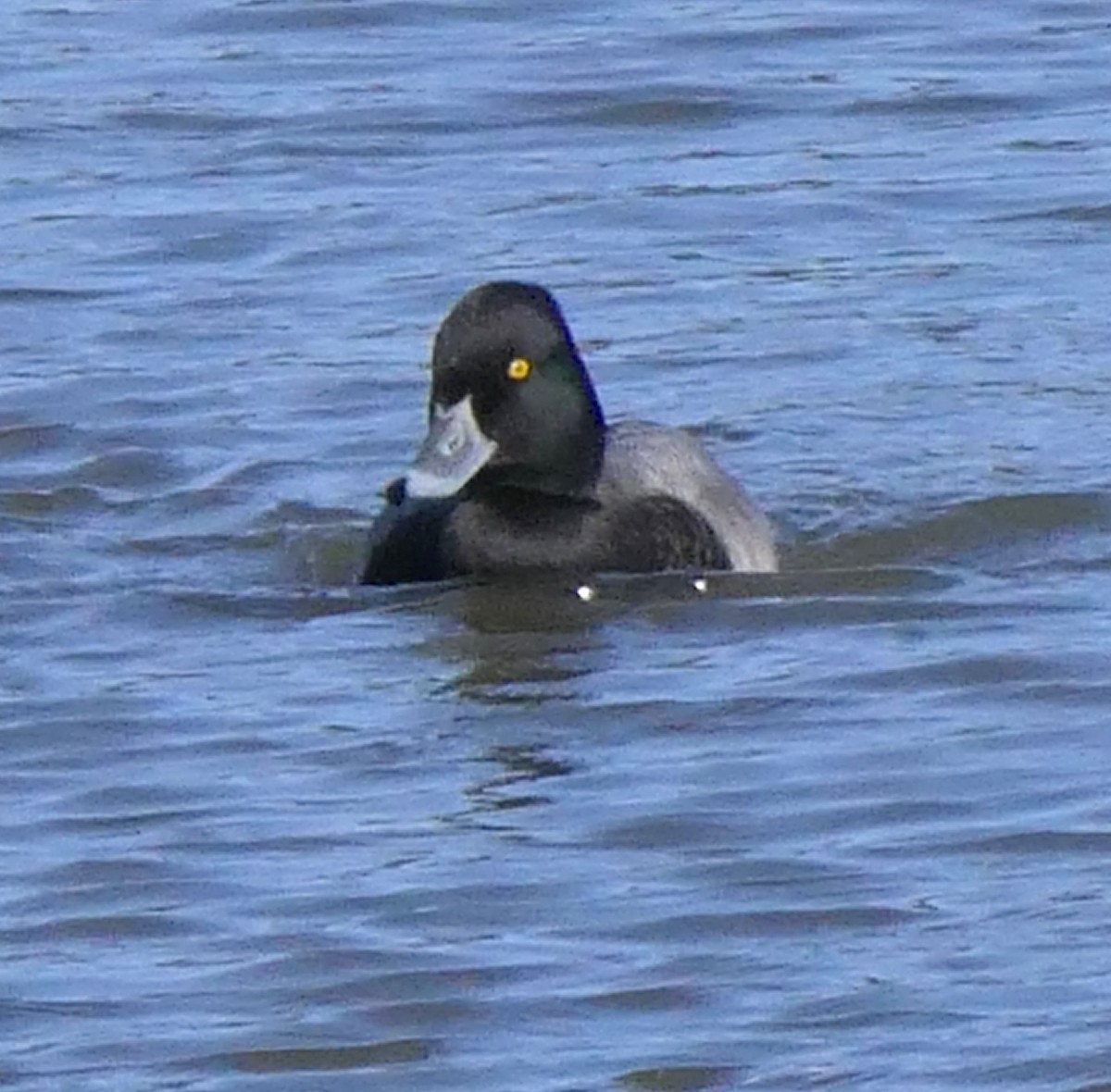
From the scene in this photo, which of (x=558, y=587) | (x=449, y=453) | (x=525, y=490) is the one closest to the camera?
(x=449, y=453)

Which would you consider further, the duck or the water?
the duck

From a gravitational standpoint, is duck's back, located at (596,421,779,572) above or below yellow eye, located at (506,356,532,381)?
below

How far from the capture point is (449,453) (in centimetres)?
1129

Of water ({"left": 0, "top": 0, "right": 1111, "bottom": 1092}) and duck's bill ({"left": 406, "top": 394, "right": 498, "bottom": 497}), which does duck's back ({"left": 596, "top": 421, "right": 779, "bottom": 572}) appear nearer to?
water ({"left": 0, "top": 0, "right": 1111, "bottom": 1092})

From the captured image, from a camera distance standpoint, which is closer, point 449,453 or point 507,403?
point 449,453

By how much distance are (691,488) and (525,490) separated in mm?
438

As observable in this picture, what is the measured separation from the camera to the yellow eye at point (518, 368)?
11.4 meters

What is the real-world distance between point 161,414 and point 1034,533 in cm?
277

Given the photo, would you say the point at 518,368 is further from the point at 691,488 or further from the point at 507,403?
the point at 691,488

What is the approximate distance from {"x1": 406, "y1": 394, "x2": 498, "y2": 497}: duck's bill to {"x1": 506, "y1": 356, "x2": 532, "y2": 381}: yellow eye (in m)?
0.13

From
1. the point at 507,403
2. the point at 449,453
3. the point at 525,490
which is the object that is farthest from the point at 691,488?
the point at 449,453

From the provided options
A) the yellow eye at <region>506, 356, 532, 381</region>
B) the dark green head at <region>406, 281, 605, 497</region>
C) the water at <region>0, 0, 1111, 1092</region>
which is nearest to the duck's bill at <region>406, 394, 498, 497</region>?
the dark green head at <region>406, 281, 605, 497</region>

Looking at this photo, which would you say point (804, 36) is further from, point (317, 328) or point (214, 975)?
point (214, 975)

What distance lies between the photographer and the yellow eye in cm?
1142
